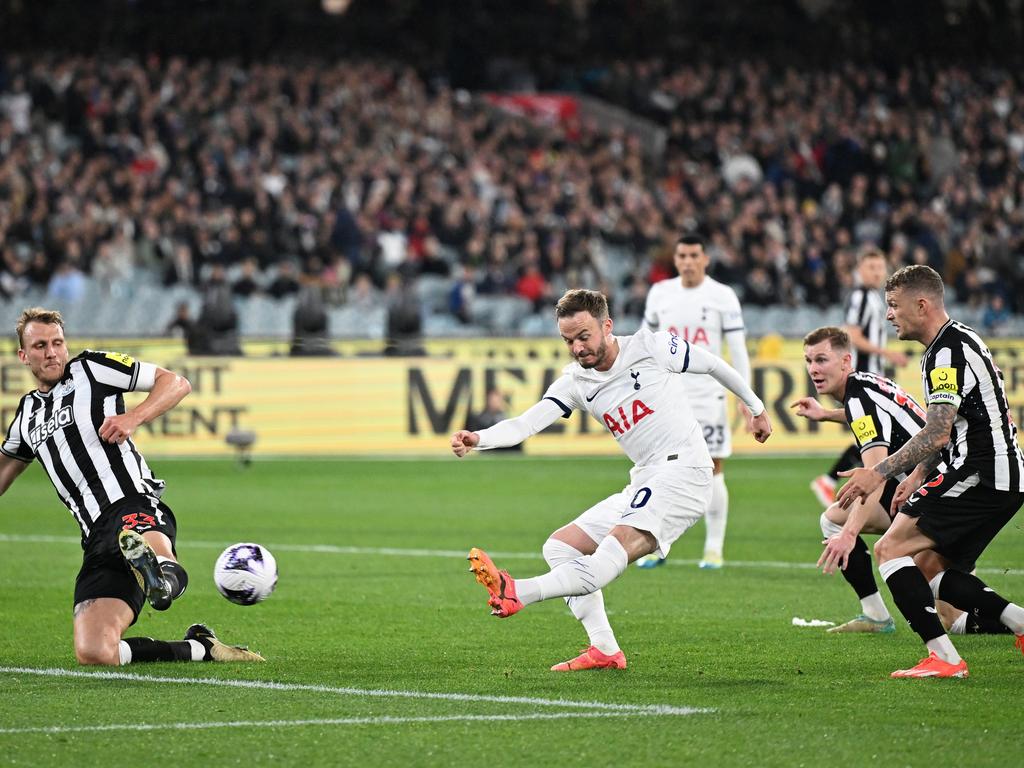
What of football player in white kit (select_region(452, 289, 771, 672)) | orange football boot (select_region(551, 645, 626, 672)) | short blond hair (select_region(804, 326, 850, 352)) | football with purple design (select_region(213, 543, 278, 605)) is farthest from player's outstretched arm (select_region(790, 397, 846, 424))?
football with purple design (select_region(213, 543, 278, 605))

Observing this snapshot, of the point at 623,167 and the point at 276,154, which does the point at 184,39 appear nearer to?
the point at 276,154

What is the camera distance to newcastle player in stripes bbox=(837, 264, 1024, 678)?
718 centimetres

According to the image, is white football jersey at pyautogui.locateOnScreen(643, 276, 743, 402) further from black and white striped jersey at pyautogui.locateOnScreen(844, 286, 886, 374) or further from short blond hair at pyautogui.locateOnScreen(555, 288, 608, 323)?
short blond hair at pyautogui.locateOnScreen(555, 288, 608, 323)

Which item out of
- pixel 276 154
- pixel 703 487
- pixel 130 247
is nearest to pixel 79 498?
pixel 703 487

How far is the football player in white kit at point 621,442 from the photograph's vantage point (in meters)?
7.52

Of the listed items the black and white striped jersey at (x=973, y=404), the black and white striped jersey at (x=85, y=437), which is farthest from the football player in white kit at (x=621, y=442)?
the black and white striped jersey at (x=85, y=437)

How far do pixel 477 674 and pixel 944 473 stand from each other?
2263 millimetres

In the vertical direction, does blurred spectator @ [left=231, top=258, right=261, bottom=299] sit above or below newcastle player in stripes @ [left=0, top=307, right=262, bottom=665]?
above

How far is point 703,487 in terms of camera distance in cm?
779

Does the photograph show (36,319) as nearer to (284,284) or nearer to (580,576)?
(580,576)

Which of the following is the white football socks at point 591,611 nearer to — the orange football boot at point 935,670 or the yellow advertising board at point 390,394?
the orange football boot at point 935,670

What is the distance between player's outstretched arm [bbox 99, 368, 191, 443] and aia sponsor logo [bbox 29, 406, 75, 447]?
17 cm

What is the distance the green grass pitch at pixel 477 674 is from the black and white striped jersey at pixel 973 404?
3.01ft

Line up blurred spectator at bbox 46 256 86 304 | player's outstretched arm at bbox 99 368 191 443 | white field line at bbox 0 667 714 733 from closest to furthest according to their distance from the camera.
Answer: white field line at bbox 0 667 714 733 < player's outstretched arm at bbox 99 368 191 443 < blurred spectator at bbox 46 256 86 304
